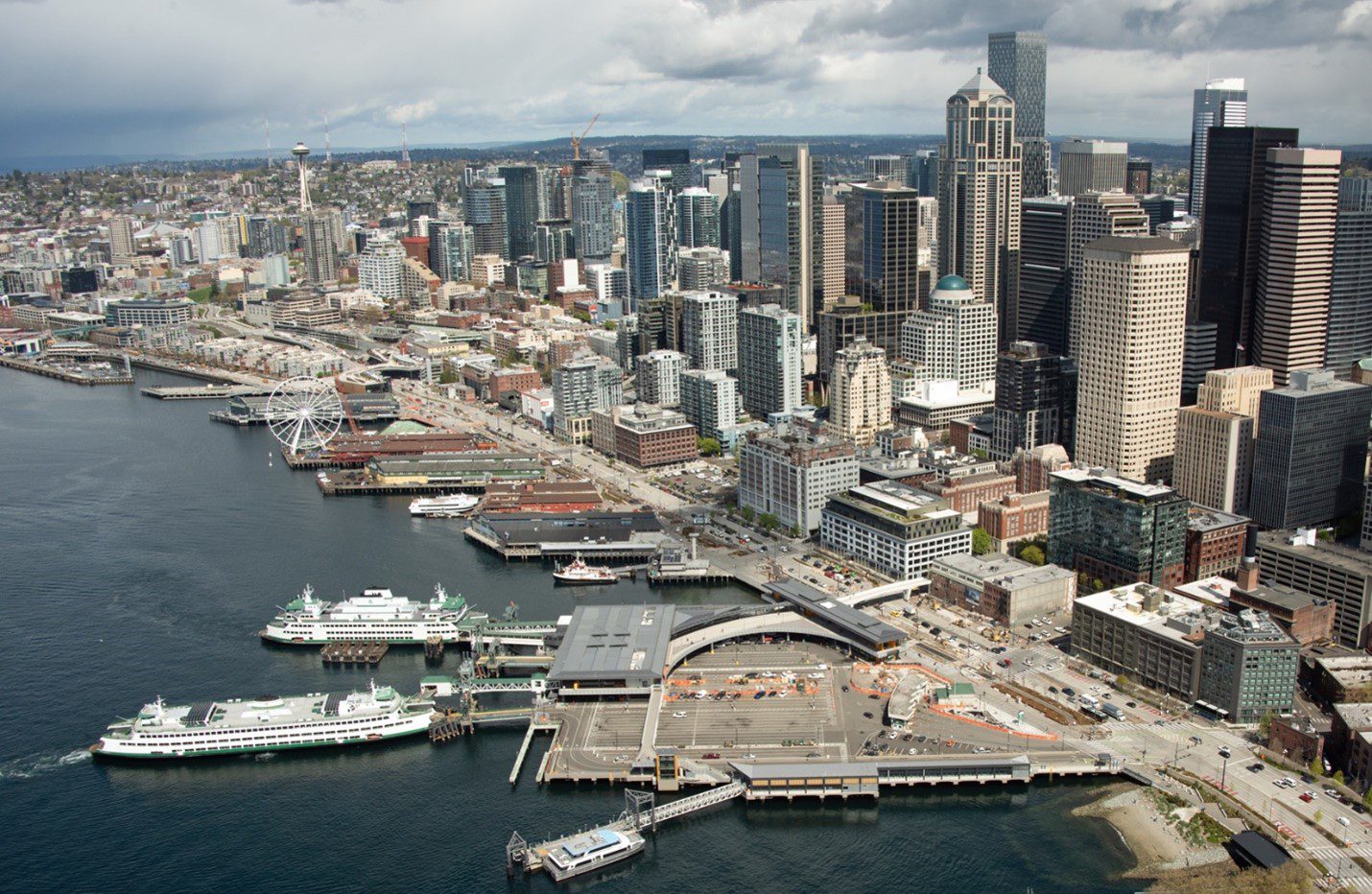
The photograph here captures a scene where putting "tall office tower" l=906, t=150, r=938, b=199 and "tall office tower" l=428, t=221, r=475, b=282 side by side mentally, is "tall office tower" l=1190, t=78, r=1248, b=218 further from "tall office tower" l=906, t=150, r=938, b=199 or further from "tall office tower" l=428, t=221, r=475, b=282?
"tall office tower" l=428, t=221, r=475, b=282

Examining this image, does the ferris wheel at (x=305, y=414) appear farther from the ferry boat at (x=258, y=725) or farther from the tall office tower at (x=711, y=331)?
the ferry boat at (x=258, y=725)

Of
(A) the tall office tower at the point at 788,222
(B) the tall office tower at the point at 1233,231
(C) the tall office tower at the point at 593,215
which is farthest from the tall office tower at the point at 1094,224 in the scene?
(C) the tall office tower at the point at 593,215

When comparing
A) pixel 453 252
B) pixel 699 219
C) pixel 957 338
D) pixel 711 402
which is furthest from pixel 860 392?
pixel 453 252

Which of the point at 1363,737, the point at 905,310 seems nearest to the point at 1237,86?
the point at 905,310

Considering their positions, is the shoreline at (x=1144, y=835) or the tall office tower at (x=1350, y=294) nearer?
the shoreline at (x=1144, y=835)

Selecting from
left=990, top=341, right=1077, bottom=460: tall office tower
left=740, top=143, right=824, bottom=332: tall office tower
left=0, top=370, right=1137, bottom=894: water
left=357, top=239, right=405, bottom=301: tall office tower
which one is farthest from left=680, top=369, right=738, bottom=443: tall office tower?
left=357, top=239, right=405, bottom=301: tall office tower
